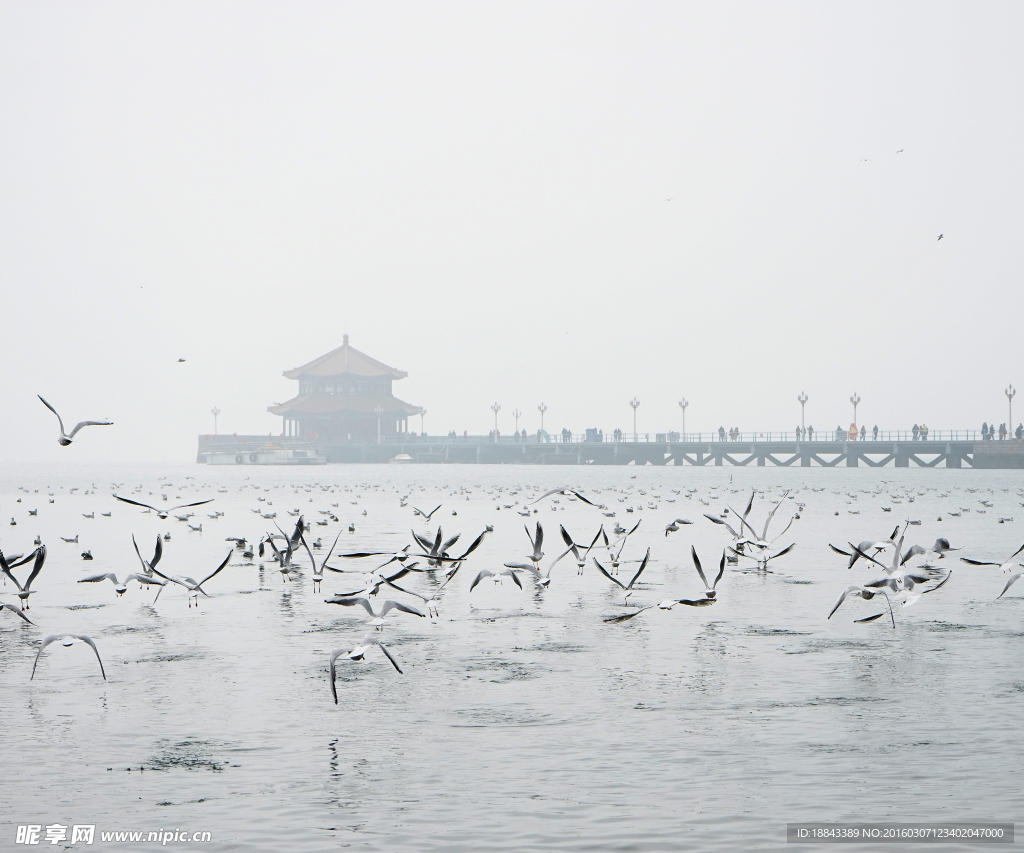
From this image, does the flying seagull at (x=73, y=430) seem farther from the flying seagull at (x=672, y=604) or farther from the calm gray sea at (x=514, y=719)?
the flying seagull at (x=672, y=604)

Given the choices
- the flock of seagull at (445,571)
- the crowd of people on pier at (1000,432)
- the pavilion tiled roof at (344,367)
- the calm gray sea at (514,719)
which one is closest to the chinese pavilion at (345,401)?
the pavilion tiled roof at (344,367)

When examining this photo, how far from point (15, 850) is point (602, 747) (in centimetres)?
457

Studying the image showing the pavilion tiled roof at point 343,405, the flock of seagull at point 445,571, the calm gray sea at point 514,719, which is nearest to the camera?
the calm gray sea at point 514,719

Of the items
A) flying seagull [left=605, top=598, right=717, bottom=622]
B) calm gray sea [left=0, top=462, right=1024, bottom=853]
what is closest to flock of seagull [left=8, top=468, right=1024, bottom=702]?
flying seagull [left=605, top=598, right=717, bottom=622]

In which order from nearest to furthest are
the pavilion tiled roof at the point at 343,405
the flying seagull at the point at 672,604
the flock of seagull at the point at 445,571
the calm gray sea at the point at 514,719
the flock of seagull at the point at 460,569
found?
the calm gray sea at the point at 514,719
the flying seagull at the point at 672,604
the flock of seagull at the point at 445,571
the flock of seagull at the point at 460,569
the pavilion tiled roof at the point at 343,405

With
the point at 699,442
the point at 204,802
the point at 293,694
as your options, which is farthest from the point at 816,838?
the point at 699,442

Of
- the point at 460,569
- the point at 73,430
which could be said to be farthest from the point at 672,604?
the point at 460,569

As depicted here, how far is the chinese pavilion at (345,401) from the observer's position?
16188 centimetres

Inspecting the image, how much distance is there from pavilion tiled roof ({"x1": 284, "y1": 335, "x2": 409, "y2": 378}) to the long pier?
31.1 ft

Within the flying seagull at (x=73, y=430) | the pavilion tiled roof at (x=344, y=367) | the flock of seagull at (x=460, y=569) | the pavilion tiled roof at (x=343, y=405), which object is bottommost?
the flock of seagull at (x=460, y=569)

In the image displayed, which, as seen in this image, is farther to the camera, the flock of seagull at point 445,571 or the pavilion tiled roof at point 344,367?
the pavilion tiled roof at point 344,367

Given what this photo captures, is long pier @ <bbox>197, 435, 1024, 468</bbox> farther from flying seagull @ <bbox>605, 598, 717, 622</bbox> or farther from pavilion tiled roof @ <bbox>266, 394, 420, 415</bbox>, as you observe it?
flying seagull @ <bbox>605, 598, 717, 622</bbox>

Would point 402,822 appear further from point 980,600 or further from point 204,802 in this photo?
point 980,600

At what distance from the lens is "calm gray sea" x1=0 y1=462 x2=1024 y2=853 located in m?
8.09
